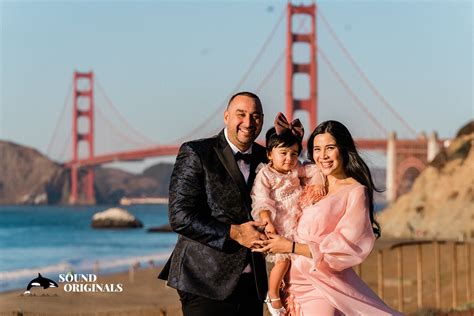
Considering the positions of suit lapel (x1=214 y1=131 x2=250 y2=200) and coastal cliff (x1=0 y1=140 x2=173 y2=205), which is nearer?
suit lapel (x1=214 y1=131 x2=250 y2=200)

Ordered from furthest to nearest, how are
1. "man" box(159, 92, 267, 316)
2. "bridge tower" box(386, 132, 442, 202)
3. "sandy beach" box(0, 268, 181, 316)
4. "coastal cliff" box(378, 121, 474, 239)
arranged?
1. "bridge tower" box(386, 132, 442, 202)
2. "coastal cliff" box(378, 121, 474, 239)
3. "sandy beach" box(0, 268, 181, 316)
4. "man" box(159, 92, 267, 316)

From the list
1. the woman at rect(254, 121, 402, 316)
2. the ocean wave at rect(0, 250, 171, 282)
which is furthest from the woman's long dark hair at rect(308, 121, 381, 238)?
the ocean wave at rect(0, 250, 171, 282)

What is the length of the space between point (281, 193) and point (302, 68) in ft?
132

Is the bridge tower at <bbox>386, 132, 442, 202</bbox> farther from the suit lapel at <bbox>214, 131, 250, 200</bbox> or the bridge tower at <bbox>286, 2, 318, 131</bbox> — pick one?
the suit lapel at <bbox>214, 131, 250, 200</bbox>

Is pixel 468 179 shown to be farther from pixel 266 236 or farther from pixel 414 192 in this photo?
pixel 266 236

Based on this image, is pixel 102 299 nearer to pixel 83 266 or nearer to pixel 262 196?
pixel 83 266

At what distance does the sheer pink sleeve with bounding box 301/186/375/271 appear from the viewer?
9.57ft

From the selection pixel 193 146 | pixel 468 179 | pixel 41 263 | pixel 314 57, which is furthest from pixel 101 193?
pixel 193 146

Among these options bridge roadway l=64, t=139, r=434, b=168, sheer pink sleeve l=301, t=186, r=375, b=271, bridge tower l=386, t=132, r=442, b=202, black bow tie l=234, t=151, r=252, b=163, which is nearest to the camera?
sheer pink sleeve l=301, t=186, r=375, b=271

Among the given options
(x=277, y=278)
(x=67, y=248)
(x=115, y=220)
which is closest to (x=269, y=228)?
(x=277, y=278)

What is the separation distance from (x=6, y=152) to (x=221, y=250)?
246 feet

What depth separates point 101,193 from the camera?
7550cm

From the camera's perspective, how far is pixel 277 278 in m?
3.04

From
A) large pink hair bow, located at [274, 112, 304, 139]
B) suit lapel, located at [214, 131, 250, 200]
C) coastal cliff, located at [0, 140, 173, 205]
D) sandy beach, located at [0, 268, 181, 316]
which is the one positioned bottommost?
coastal cliff, located at [0, 140, 173, 205]
